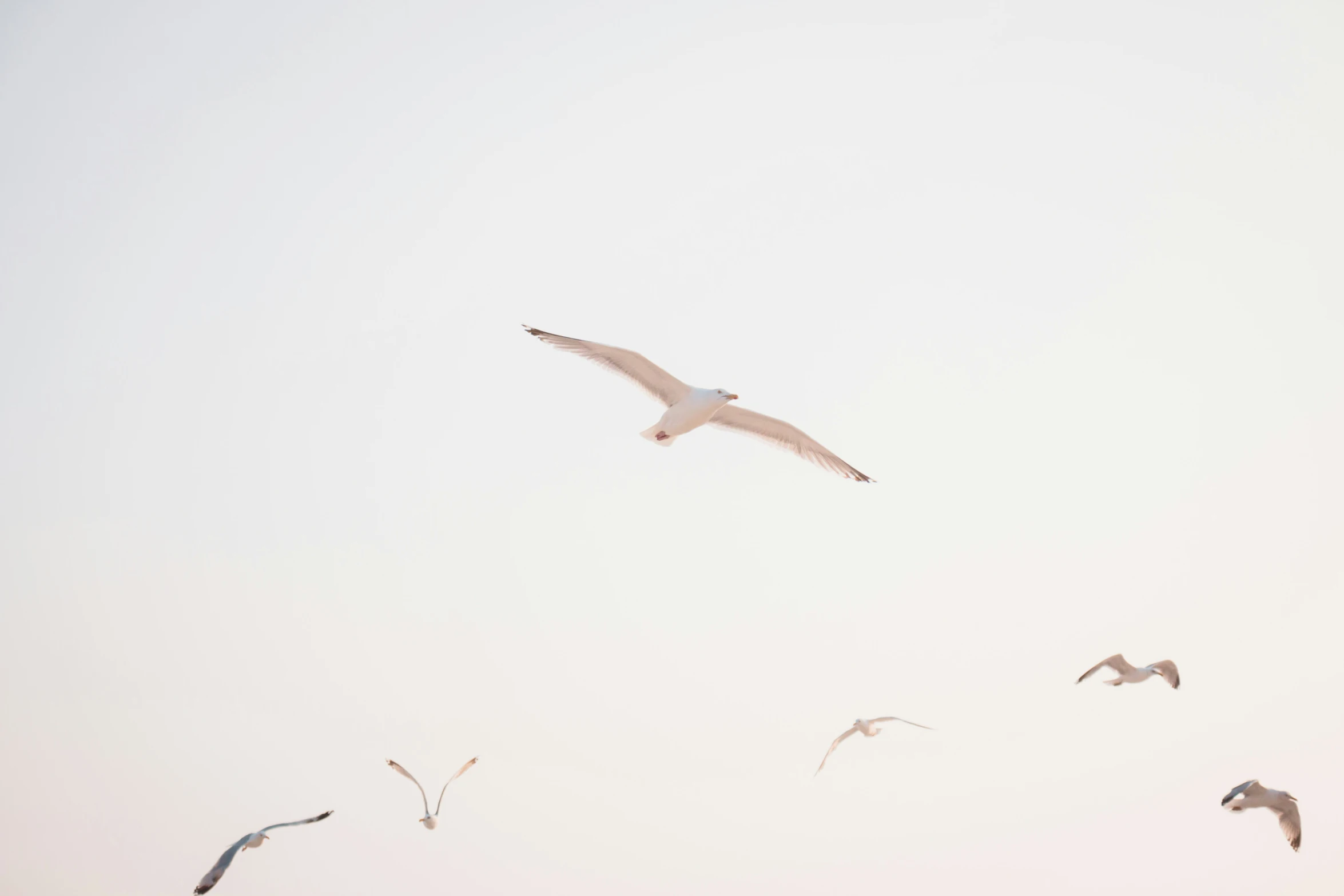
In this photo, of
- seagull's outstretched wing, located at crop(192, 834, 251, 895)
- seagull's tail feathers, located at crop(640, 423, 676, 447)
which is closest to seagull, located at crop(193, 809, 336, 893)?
seagull's outstretched wing, located at crop(192, 834, 251, 895)

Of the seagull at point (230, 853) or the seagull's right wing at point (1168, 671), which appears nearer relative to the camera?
the seagull at point (230, 853)

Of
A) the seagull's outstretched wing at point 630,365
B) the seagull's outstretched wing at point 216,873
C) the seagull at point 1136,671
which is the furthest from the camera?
the seagull at point 1136,671

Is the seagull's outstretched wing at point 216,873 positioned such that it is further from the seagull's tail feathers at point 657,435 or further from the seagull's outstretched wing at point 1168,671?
the seagull's outstretched wing at point 1168,671

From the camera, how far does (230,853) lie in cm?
1323

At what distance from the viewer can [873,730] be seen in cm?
1922

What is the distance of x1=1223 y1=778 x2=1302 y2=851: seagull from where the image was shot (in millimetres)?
13891

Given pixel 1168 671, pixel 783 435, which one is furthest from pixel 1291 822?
pixel 783 435

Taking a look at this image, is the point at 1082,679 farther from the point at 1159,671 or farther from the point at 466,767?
the point at 466,767

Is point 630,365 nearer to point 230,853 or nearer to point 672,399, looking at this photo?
point 672,399

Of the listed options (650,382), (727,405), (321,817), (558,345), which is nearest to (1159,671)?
(727,405)

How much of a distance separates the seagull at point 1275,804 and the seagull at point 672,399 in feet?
19.0

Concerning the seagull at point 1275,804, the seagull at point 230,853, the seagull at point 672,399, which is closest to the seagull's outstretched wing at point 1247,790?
the seagull at point 1275,804

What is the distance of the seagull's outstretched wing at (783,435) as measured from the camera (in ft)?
51.2

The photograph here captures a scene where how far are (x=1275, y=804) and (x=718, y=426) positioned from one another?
8363 millimetres
